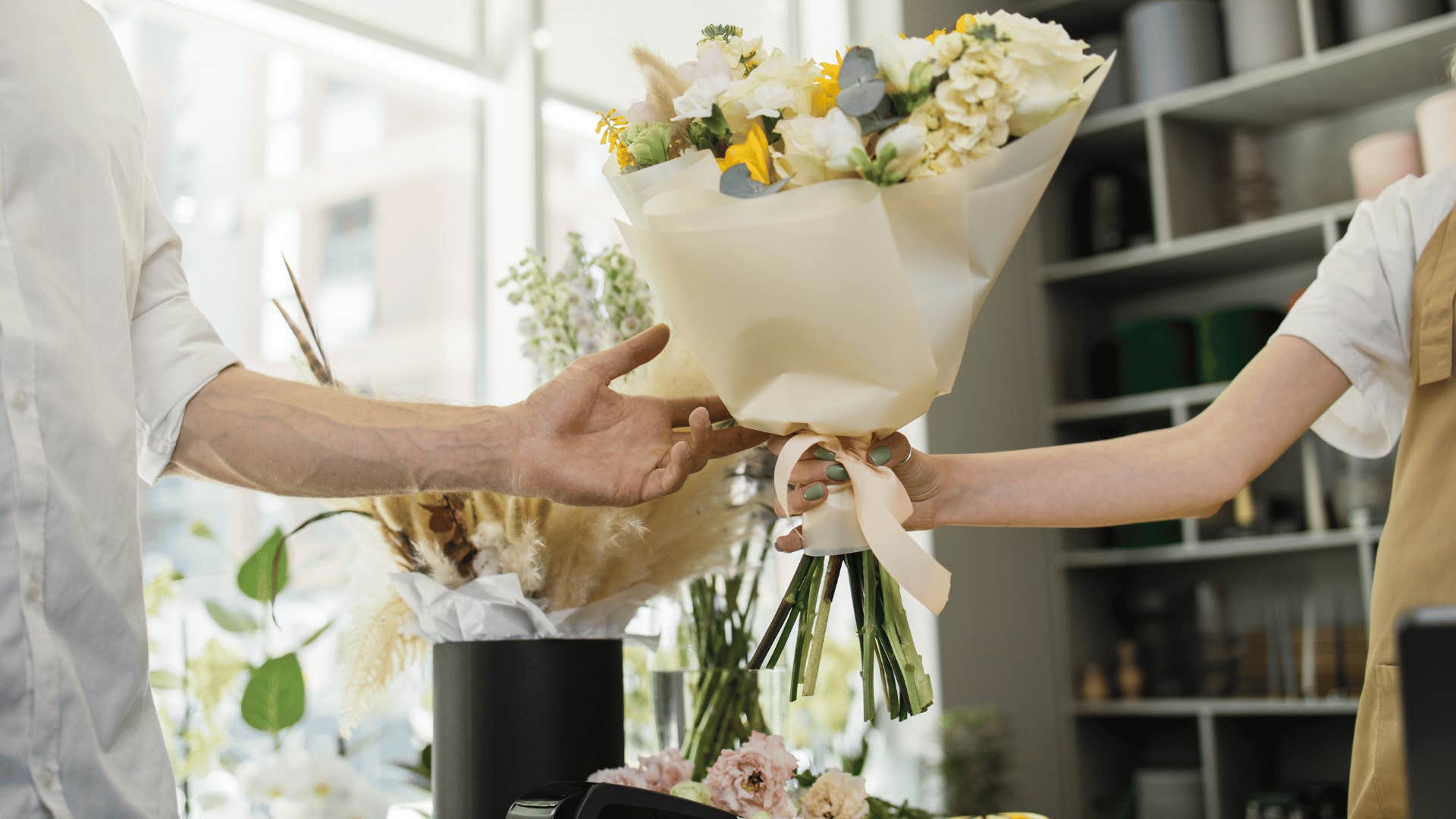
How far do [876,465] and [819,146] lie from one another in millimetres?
305

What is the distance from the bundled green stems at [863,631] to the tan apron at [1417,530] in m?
0.48

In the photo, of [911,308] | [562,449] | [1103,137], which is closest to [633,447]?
[562,449]

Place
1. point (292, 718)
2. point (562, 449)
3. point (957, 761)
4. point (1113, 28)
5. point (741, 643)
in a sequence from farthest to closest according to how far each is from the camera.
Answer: point (1113, 28)
point (957, 761)
point (292, 718)
point (741, 643)
point (562, 449)

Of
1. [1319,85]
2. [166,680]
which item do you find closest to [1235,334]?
[1319,85]

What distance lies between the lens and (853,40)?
3.51 metres

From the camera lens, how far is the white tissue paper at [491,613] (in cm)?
112

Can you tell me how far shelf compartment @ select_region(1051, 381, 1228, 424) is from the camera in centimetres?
323

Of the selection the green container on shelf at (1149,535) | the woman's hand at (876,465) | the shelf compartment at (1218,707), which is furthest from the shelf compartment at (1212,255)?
the woman's hand at (876,465)

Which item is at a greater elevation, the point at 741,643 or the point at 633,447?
the point at 633,447

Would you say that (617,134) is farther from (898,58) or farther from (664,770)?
(664,770)

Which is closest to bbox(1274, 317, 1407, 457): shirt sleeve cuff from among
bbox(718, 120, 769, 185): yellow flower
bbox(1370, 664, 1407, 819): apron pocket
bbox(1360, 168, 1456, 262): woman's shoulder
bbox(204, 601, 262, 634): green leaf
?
bbox(1360, 168, 1456, 262): woman's shoulder

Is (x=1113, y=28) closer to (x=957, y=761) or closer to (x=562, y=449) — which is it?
(x=957, y=761)

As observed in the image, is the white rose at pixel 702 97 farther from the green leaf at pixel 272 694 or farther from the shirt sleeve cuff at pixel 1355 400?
the green leaf at pixel 272 694

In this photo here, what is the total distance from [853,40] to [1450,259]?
8.38 feet
